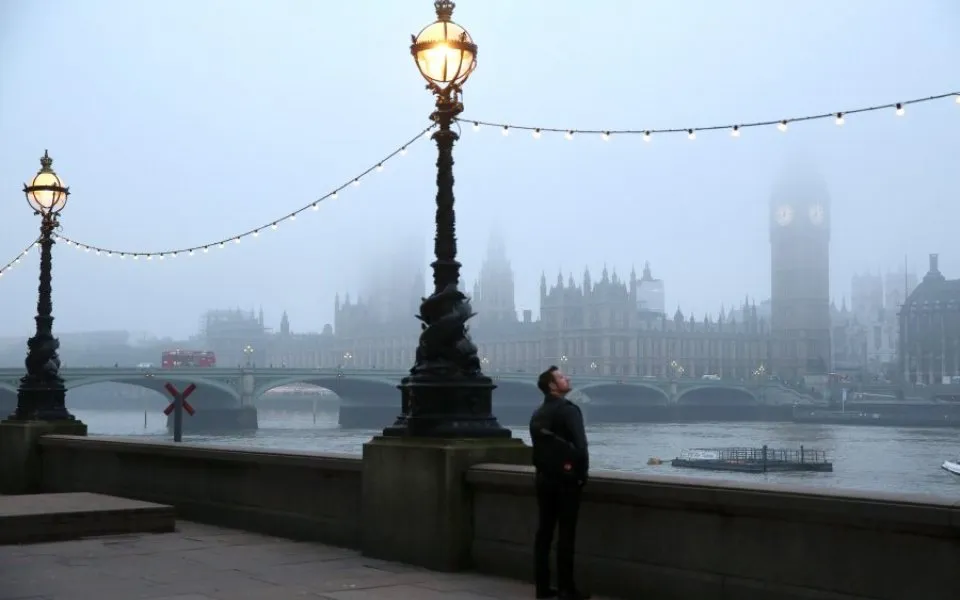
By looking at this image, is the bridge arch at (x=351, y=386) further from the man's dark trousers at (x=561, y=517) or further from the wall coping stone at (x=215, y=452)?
the man's dark trousers at (x=561, y=517)

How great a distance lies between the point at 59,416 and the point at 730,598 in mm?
11358

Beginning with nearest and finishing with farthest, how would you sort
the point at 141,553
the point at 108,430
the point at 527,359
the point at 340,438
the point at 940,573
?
the point at 940,573, the point at 141,553, the point at 340,438, the point at 108,430, the point at 527,359

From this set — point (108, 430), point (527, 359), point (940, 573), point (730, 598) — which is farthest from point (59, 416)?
point (527, 359)

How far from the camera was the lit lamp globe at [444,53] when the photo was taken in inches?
326

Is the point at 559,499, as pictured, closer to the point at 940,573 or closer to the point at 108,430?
the point at 940,573

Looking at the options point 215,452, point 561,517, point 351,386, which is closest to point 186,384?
point 351,386

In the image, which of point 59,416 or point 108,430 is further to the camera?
point 108,430

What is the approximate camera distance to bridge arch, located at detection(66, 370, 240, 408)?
73.4 metres

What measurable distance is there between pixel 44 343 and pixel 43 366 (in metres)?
0.33

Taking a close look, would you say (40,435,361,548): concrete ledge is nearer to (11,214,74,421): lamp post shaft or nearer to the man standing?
(11,214,74,421): lamp post shaft

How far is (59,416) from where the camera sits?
15.1 m

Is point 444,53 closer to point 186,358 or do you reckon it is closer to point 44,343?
point 44,343

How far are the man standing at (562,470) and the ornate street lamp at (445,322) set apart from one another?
5.15 ft

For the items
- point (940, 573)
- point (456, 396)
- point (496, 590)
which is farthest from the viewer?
point (456, 396)
